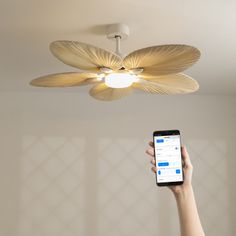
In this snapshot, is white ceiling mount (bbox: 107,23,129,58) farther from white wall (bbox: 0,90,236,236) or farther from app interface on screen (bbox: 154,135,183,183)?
white wall (bbox: 0,90,236,236)

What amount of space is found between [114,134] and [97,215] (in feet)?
2.09

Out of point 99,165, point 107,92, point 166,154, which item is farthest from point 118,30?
point 99,165

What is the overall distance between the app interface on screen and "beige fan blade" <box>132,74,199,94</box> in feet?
1.00

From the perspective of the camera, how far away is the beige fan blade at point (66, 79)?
5.80 feet

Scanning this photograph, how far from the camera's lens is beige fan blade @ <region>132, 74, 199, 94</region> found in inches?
71.2

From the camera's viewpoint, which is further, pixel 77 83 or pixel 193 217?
pixel 77 83

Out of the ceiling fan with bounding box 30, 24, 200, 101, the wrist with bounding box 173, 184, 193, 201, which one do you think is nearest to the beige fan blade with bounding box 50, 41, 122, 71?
the ceiling fan with bounding box 30, 24, 200, 101

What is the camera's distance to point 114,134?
3.26m

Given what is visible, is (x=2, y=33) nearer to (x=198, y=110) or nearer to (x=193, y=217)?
(x=193, y=217)

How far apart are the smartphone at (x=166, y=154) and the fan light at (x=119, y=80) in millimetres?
282

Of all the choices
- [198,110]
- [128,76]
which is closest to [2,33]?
[128,76]

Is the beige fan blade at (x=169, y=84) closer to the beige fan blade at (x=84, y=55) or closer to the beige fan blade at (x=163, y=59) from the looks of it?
A: the beige fan blade at (x=163, y=59)

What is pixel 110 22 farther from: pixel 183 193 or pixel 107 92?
pixel 183 193

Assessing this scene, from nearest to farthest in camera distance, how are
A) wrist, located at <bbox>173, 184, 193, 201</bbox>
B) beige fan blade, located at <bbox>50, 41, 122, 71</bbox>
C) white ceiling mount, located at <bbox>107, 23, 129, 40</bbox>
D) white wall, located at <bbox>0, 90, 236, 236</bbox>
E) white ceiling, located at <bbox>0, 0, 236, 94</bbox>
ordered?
wrist, located at <bbox>173, 184, 193, 201</bbox>, beige fan blade, located at <bbox>50, 41, 122, 71</bbox>, white ceiling, located at <bbox>0, 0, 236, 94</bbox>, white ceiling mount, located at <bbox>107, 23, 129, 40</bbox>, white wall, located at <bbox>0, 90, 236, 236</bbox>
